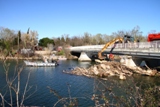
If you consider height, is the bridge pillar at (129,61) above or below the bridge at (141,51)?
below

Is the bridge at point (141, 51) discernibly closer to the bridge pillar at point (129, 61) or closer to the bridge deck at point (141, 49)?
the bridge deck at point (141, 49)

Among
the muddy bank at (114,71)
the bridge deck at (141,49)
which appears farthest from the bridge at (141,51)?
the muddy bank at (114,71)

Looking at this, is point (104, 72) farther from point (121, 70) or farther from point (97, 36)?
point (97, 36)

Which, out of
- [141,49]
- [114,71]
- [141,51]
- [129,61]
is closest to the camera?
[141,51]

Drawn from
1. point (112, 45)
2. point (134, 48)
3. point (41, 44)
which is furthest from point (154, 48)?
point (41, 44)

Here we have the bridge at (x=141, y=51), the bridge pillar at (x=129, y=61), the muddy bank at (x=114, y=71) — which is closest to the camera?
the bridge at (x=141, y=51)

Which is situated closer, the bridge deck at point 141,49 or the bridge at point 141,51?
the bridge deck at point 141,49

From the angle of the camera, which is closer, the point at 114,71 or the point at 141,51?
the point at 141,51

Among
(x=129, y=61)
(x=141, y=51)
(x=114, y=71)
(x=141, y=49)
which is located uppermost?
(x=141, y=49)

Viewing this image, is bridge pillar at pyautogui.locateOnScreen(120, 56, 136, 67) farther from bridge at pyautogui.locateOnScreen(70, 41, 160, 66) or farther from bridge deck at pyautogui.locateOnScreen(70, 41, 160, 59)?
bridge deck at pyautogui.locateOnScreen(70, 41, 160, 59)

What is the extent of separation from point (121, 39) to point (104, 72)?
49.0ft

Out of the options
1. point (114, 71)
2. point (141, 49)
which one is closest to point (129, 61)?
point (114, 71)

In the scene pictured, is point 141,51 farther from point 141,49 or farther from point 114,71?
point 114,71

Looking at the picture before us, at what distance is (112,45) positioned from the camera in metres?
42.9
